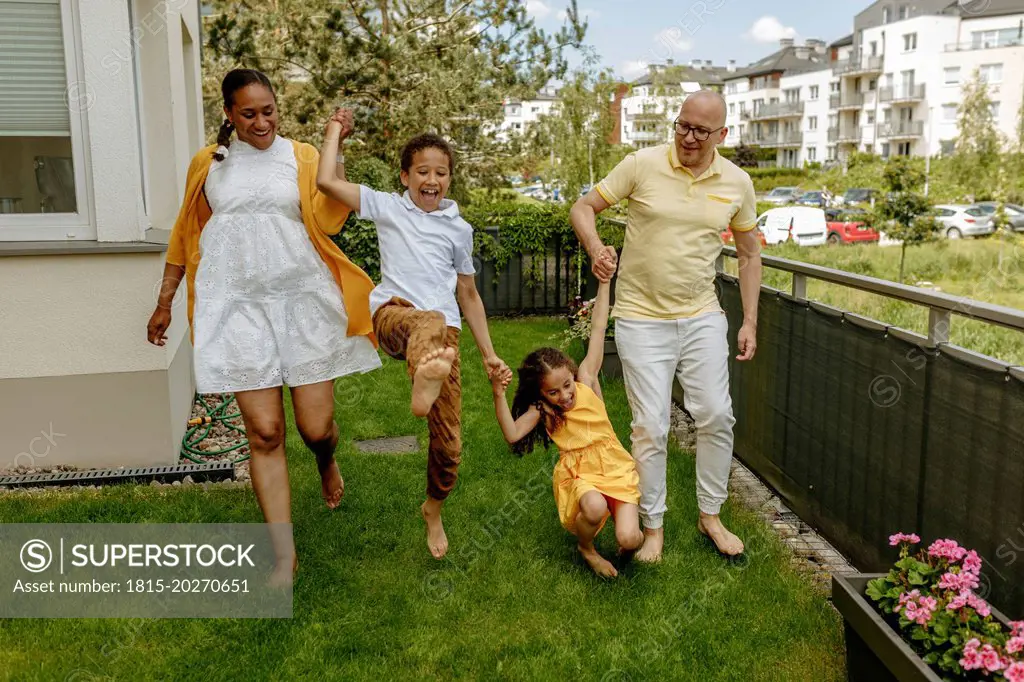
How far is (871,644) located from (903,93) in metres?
68.1

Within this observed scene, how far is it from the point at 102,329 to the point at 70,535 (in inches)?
52.6

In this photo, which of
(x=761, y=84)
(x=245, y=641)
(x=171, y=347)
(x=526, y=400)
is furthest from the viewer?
(x=761, y=84)

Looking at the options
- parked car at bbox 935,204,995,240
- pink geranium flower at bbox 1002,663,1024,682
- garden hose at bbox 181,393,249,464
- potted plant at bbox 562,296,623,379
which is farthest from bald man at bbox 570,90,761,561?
parked car at bbox 935,204,995,240

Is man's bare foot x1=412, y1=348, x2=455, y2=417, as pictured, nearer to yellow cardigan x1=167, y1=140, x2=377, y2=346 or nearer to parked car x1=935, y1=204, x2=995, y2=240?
yellow cardigan x1=167, y1=140, x2=377, y2=346

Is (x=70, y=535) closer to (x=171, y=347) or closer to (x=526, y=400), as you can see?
(x=171, y=347)

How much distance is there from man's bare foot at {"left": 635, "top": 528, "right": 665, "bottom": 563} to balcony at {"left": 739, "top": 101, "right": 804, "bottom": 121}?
7790cm

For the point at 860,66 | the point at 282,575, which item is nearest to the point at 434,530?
the point at 282,575

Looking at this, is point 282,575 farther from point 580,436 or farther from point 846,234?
point 846,234

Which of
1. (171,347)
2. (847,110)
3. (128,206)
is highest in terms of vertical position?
(847,110)

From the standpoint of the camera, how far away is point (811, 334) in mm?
4273

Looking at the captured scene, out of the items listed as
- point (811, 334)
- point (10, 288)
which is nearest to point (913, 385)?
point (811, 334)

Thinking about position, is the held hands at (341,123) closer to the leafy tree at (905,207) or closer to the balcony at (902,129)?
the leafy tree at (905,207)

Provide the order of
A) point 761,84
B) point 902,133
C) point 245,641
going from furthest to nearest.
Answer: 1. point 761,84
2. point 902,133
3. point 245,641

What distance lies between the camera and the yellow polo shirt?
3.72 m
